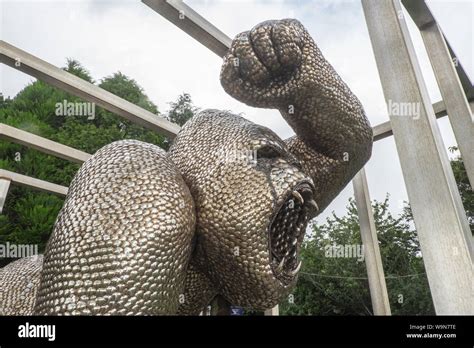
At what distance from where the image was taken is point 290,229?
0.71 m

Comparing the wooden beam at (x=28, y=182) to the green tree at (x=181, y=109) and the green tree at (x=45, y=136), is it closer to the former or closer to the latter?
the green tree at (x=45, y=136)

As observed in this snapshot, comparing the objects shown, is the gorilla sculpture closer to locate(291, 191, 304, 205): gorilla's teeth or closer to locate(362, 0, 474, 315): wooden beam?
locate(291, 191, 304, 205): gorilla's teeth

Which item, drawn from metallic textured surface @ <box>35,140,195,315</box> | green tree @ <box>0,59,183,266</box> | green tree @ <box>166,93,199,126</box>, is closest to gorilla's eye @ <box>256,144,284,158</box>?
metallic textured surface @ <box>35,140,195,315</box>

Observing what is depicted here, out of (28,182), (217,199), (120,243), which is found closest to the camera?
(120,243)

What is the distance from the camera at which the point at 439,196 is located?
3.02 ft

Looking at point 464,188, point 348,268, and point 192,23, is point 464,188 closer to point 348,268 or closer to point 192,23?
point 348,268

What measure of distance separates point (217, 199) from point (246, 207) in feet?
0.16

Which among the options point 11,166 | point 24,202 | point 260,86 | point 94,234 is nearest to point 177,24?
point 260,86

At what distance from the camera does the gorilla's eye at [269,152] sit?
28.1 inches

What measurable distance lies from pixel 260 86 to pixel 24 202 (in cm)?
561

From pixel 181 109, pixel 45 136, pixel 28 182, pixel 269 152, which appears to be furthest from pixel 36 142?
pixel 181 109

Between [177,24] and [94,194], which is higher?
[177,24]

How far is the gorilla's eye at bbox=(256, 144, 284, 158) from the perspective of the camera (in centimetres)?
71
